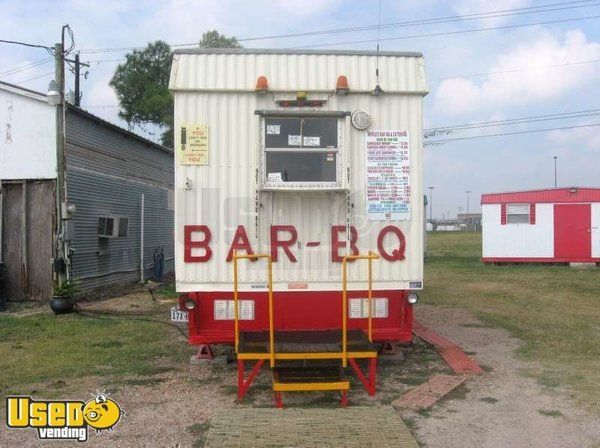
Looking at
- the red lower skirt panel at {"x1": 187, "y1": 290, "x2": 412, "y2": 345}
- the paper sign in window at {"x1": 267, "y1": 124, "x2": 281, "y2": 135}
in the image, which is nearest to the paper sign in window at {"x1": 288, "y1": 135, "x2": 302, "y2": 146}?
the paper sign in window at {"x1": 267, "y1": 124, "x2": 281, "y2": 135}

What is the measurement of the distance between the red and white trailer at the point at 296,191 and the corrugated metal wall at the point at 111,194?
6835 millimetres

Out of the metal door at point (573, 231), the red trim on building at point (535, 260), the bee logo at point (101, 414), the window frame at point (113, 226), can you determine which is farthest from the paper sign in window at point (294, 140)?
the metal door at point (573, 231)

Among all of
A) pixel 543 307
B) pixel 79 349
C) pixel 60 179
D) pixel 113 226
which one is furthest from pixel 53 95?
pixel 543 307

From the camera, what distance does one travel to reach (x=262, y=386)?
6.12 metres

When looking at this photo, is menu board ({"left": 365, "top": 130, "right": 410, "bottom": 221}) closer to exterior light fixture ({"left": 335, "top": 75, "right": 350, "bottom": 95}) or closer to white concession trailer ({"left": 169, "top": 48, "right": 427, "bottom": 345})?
white concession trailer ({"left": 169, "top": 48, "right": 427, "bottom": 345})

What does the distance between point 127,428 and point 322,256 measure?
245 cm

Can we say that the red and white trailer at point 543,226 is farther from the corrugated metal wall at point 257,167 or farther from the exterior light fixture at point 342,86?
the exterior light fixture at point 342,86

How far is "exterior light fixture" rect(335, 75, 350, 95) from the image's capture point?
6.04 meters

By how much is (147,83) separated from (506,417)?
31590mm

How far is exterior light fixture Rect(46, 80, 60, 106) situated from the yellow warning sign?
6.64 metres

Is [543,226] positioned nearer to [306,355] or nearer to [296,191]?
[296,191]

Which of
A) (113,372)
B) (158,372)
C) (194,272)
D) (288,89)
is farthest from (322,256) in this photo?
(113,372)

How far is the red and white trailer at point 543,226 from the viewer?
2133 cm

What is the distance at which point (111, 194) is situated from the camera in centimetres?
1434
